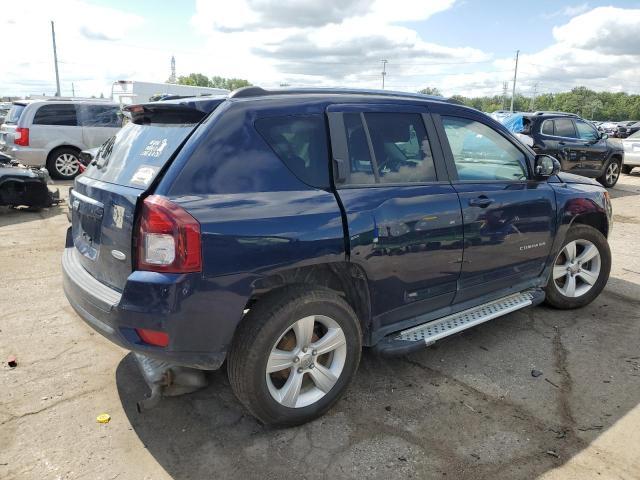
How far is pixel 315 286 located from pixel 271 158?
759 millimetres

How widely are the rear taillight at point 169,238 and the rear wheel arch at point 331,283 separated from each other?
1.24 feet

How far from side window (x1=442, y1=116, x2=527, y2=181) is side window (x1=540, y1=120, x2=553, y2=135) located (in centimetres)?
846

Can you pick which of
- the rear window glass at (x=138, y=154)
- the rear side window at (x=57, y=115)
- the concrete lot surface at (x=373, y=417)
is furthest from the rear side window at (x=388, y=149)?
the rear side window at (x=57, y=115)

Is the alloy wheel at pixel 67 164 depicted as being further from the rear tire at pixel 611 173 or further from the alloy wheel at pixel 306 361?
the rear tire at pixel 611 173

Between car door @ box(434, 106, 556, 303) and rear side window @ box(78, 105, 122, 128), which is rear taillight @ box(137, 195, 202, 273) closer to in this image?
car door @ box(434, 106, 556, 303)

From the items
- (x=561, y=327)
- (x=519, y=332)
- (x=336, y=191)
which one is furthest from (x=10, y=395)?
(x=561, y=327)

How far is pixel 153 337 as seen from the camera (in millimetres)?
2494

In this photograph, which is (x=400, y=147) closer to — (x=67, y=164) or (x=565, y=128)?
(x=565, y=128)

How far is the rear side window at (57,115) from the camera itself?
1191cm

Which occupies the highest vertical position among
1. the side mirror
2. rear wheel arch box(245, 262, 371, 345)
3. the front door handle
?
the side mirror

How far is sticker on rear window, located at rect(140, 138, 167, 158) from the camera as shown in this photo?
2723mm

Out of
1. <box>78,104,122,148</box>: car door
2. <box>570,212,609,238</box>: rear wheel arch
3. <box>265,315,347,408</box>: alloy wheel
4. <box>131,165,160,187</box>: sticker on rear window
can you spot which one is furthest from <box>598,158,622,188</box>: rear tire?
<box>131,165,160,187</box>: sticker on rear window

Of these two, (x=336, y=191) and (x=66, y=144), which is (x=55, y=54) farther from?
(x=336, y=191)

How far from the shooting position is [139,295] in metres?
2.47
